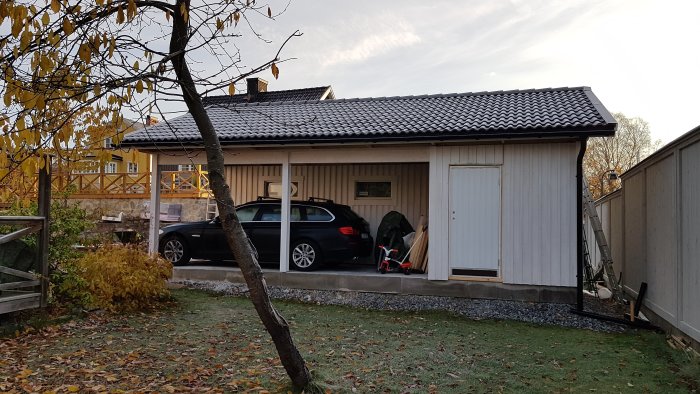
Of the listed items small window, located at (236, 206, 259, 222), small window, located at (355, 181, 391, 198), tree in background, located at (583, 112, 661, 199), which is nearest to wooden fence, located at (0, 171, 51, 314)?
small window, located at (236, 206, 259, 222)

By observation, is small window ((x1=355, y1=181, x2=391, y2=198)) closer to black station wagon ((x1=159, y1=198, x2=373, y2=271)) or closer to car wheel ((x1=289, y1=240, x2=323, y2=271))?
black station wagon ((x1=159, y1=198, x2=373, y2=271))

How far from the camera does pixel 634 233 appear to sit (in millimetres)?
9609

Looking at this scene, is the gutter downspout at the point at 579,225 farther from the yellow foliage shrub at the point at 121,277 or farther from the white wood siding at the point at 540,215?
the yellow foliage shrub at the point at 121,277

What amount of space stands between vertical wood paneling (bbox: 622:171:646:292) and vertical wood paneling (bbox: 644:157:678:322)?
40 cm

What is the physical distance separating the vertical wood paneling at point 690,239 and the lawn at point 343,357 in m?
0.48

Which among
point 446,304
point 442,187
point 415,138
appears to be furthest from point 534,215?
point 415,138

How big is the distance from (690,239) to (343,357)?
13.8ft

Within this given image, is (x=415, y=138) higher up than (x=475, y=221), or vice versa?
(x=415, y=138)

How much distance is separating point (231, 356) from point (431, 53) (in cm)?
729

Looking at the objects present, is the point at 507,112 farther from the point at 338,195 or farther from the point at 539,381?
the point at 539,381

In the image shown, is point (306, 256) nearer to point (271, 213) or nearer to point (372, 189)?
point (271, 213)

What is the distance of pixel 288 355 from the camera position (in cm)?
459

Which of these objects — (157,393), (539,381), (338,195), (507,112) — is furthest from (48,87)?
(338,195)

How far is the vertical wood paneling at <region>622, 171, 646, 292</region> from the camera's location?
8.89 m
